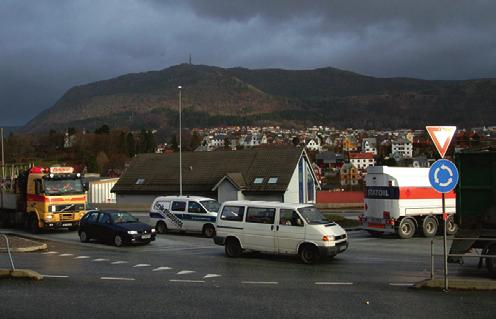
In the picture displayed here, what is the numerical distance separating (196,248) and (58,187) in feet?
33.6

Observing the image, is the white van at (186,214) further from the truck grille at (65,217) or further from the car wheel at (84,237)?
the car wheel at (84,237)

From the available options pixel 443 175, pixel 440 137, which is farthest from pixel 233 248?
pixel 440 137

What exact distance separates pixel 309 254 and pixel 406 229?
9.70 meters

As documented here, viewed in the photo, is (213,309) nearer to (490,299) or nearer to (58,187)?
(490,299)

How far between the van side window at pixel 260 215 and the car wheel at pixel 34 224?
607 inches

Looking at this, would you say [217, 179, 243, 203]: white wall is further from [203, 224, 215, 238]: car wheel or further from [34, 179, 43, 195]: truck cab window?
[203, 224, 215, 238]: car wheel

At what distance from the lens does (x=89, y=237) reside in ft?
81.8

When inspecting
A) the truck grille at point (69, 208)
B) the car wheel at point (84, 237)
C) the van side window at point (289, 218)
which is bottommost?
the car wheel at point (84, 237)

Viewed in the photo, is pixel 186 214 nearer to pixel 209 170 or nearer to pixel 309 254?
pixel 309 254

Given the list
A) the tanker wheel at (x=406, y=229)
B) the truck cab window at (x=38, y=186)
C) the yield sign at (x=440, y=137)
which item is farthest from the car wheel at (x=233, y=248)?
the truck cab window at (x=38, y=186)

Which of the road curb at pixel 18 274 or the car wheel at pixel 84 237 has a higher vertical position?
the road curb at pixel 18 274

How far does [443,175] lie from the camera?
1240cm

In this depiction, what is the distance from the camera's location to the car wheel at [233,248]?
19109 millimetres

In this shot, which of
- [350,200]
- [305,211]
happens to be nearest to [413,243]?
[305,211]
